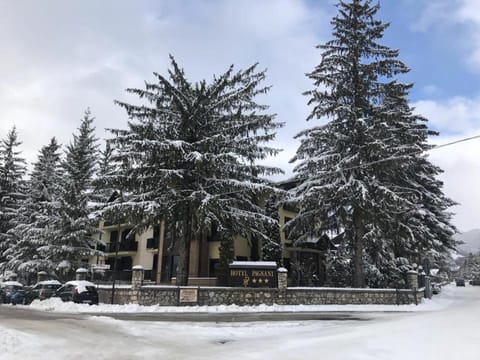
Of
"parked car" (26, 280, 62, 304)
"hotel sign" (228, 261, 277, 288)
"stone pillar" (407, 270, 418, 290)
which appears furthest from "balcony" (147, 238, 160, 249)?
"stone pillar" (407, 270, 418, 290)

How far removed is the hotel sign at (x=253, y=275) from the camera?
2178 centimetres

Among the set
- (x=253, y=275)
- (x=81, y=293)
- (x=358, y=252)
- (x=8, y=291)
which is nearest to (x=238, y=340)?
(x=253, y=275)

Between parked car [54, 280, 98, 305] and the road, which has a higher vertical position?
parked car [54, 280, 98, 305]

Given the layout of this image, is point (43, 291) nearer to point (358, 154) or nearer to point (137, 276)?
point (137, 276)

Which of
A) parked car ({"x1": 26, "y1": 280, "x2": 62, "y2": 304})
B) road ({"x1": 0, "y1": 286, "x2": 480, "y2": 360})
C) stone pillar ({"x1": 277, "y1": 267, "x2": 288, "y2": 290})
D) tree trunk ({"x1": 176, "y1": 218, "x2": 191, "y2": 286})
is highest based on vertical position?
tree trunk ({"x1": 176, "y1": 218, "x2": 191, "y2": 286})

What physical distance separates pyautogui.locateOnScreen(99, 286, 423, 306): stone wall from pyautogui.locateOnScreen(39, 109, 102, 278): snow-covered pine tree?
9628mm

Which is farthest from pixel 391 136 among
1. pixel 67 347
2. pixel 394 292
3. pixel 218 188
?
pixel 67 347

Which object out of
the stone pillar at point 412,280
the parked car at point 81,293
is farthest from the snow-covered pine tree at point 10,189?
the stone pillar at point 412,280

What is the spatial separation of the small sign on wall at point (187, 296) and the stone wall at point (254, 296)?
0.46ft

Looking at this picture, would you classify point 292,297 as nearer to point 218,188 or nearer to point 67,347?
point 218,188

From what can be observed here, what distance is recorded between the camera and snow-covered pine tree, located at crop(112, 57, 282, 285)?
70.4 ft

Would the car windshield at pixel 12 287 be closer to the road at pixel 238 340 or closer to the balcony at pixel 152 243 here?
the balcony at pixel 152 243

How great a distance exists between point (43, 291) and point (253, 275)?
1394 centimetres

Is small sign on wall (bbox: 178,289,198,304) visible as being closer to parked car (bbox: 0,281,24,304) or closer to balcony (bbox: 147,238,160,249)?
parked car (bbox: 0,281,24,304)
